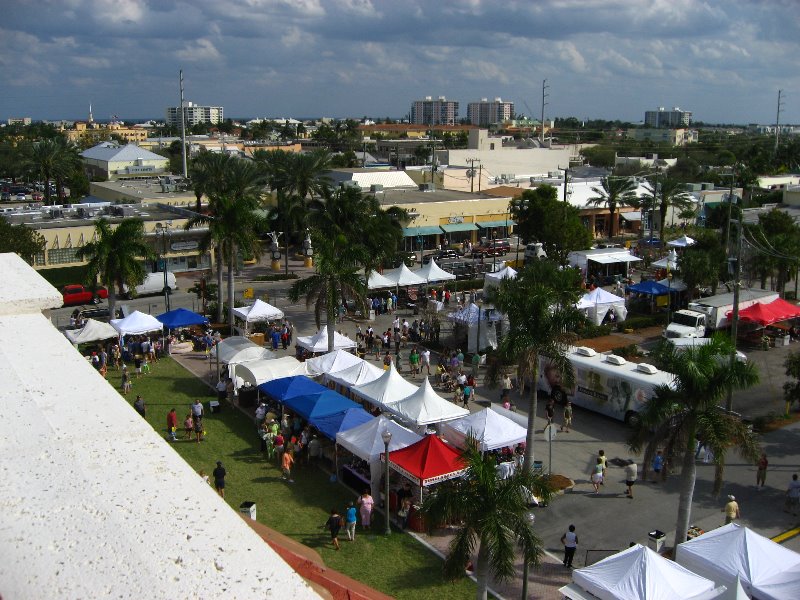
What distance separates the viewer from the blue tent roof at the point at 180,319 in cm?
3080

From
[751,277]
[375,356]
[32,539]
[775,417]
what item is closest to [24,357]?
[32,539]

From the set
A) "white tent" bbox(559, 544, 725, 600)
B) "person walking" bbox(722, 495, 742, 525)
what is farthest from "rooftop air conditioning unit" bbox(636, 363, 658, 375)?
"white tent" bbox(559, 544, 725, 600)

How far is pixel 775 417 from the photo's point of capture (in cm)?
2370

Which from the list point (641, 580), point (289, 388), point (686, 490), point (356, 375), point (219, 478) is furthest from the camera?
point (356, 375)

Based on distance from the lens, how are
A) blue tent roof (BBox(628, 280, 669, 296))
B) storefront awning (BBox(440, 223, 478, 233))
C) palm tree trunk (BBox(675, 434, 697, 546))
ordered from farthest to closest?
1. storefront awning (BBox(440, 223, 478, 233))
2. blue tent roof (BBox(628, 280, 669, 296))
3. palm tree trunk (BBox(675, 434, 697, 546))

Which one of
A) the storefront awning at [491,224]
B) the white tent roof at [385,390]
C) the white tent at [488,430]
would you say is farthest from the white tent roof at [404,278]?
the storefront awning at [491,224]

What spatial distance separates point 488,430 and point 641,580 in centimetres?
709

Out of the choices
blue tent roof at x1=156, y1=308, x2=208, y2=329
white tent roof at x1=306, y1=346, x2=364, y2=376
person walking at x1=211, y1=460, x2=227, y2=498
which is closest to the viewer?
person walking at x1=211, y1=460, x2=227, y2=498

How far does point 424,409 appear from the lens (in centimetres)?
2039

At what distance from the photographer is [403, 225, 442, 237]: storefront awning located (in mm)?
52769

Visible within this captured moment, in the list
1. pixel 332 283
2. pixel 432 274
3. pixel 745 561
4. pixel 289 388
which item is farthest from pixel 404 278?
pixel 745 561

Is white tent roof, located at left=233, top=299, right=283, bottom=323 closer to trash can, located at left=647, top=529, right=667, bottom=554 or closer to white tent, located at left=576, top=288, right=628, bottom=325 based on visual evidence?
white tent, located at left=576, top=288, right=628, bottom=325

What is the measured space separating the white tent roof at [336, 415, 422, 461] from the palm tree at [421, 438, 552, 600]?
18.6ft

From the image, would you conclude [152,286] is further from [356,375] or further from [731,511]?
[731,511]
